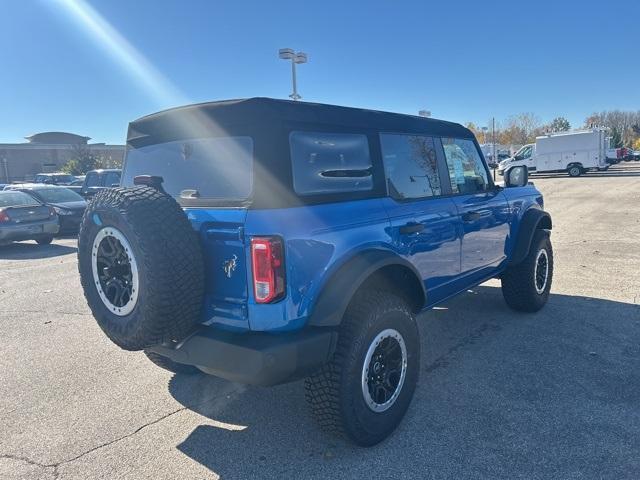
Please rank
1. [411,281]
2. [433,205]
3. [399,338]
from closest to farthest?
[399,338]
[411,281]
[433,205]

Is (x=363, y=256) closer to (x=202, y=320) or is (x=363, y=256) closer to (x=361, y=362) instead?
(x=361, y=362)

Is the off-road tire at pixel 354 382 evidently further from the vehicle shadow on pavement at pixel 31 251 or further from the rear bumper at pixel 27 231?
the rear bumper at pixel 27 231

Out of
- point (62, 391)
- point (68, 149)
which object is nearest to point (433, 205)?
point (62, 391)

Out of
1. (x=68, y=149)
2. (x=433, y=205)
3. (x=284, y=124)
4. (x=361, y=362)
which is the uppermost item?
(x=68, y=149)

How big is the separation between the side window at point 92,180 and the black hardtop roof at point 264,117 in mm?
13803

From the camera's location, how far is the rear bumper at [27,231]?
11.2m

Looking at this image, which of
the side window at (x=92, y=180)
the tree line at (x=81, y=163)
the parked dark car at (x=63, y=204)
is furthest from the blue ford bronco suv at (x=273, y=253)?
the tree line at (x=81, y=163)

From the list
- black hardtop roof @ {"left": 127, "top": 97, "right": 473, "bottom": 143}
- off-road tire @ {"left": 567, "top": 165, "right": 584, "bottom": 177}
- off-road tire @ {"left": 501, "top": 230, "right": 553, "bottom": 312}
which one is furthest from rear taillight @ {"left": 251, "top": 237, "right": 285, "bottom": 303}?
off-road tire @ {"left": 567, "top": 165, "right": 584, "bottom": 177}

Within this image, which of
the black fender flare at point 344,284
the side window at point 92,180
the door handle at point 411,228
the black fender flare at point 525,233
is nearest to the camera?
the black fender flare at point 344,284

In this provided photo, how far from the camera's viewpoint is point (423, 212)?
3564 millimetres

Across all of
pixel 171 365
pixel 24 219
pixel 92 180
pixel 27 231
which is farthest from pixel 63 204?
pixel 171 365

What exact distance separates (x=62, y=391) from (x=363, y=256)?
273 centimetres

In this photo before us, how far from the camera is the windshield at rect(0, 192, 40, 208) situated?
11.6 meters

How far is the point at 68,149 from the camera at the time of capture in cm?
5081
